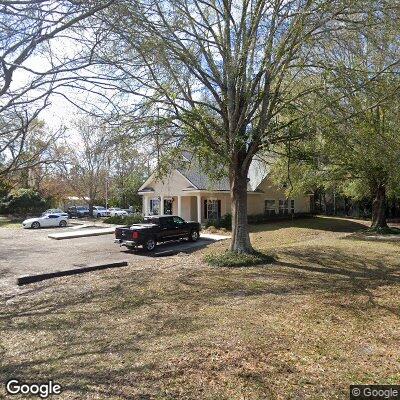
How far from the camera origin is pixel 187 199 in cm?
3369

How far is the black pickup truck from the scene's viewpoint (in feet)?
61.1

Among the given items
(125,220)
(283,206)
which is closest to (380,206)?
(283,206)

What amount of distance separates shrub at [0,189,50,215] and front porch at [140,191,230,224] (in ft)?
70.4

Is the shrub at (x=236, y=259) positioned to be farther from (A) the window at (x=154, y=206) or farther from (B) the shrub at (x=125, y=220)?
(A) the window at (x=154, y=206)

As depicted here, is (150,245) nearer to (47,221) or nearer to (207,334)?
(207,334)

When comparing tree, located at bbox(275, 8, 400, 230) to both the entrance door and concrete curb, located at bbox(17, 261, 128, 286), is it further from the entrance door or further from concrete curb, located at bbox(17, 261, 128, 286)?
the entrance door

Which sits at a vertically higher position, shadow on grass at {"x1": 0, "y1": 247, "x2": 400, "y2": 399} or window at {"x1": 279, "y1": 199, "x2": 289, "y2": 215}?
window at {"x1": 279, "y1": 199, "x2": 289, "y2": 215}

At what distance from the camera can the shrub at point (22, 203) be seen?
48375 mm

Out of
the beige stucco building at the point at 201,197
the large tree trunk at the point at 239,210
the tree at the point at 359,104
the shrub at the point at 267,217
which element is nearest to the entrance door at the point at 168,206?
the beige stucco building at the point at 201,197

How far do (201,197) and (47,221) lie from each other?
1490 centimetres

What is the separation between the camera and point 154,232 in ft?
64.1

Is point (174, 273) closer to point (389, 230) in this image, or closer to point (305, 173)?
point (305, 173)

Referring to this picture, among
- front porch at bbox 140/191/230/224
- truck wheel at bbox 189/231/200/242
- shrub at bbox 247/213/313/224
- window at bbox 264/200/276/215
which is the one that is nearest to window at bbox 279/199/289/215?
shrub at bbox 247/213/313/224

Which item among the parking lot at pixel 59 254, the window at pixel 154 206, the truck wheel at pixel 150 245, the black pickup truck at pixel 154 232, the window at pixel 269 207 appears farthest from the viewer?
the window at pixel 269 207
